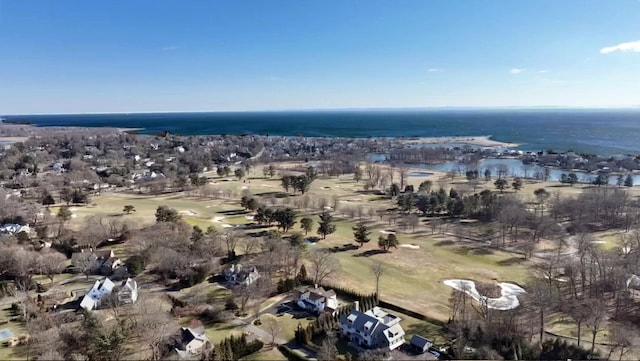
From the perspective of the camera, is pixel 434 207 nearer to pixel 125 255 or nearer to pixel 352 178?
pixel 352 178

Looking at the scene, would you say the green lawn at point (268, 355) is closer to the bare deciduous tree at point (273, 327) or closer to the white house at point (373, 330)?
the bare deciduous tree at point (273, 327)

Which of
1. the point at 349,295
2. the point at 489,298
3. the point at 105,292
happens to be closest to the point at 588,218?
the point at 489,298

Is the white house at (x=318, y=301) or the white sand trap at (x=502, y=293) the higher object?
the white house at (x=318, y=301)

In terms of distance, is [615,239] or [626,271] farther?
[615,239]

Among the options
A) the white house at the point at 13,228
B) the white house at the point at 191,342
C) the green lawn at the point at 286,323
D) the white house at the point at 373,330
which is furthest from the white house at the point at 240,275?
the white house at the point at 13,228

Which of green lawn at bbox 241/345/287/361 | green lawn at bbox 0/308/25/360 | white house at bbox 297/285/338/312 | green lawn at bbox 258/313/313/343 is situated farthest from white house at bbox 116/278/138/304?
white house at bbox 297/285/338/312
